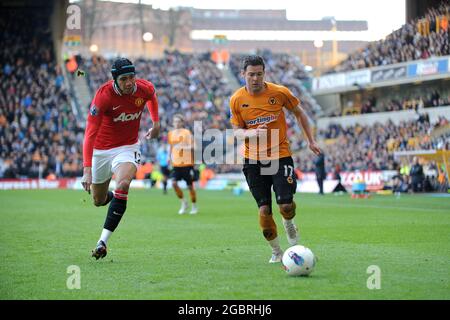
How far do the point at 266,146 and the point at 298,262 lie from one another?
2.06 m

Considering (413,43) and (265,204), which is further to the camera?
(413,43)

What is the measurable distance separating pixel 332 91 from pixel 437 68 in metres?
11.1

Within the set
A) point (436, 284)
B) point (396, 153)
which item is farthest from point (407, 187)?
point (436, 284)

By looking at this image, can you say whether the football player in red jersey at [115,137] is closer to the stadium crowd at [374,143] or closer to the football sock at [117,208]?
the football sock at [117,208]

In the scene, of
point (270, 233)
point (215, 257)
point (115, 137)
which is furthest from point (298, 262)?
point (115, 137)

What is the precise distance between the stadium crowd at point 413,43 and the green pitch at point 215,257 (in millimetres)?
21224

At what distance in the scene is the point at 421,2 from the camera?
40844mm

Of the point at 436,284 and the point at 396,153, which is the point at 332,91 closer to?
the point at 396,153

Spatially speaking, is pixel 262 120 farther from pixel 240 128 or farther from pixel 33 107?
pixel 33 107

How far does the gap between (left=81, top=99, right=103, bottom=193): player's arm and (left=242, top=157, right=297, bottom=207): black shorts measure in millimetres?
2109

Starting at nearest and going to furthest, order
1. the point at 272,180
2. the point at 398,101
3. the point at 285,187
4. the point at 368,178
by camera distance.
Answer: the point at 285,187 < the point at 272,180 < the point at 368,178 < the point at 398,101

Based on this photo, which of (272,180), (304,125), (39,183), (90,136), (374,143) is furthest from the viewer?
(39,183)

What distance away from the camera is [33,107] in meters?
50.4

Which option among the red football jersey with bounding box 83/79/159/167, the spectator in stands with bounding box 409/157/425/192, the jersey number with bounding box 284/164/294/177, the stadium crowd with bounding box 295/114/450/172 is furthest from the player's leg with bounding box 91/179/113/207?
the stadium crowd with bounding box 295/114/450/172
